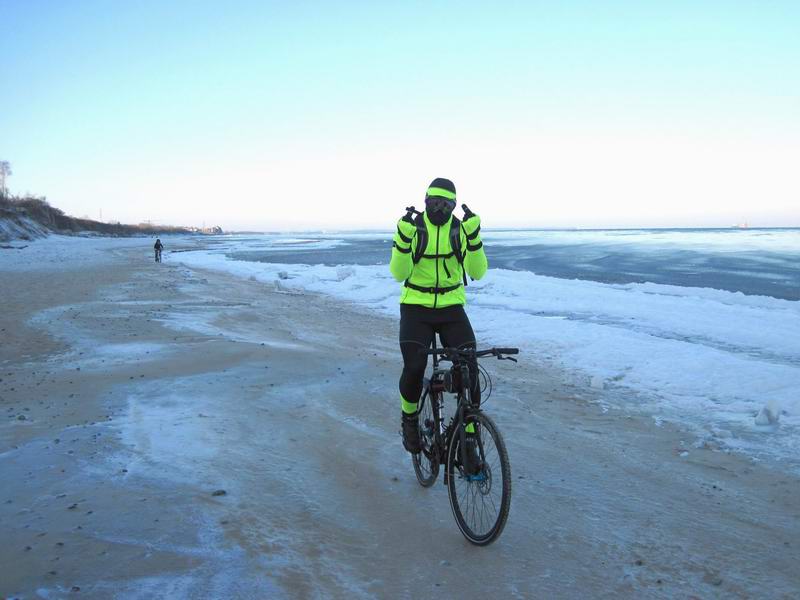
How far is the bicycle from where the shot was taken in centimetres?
355

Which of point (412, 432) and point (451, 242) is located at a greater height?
point (451, 242)

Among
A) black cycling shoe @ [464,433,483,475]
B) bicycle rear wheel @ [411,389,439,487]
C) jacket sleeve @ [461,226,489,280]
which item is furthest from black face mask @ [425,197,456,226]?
black cycling shoe @ [464,433,483,475]

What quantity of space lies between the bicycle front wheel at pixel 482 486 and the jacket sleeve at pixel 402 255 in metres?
1.09

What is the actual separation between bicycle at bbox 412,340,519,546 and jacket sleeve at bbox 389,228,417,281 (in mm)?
565

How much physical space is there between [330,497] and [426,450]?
0.77 meters

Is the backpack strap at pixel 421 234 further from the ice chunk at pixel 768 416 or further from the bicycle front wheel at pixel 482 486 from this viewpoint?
the ice chunk at pixel 768 416

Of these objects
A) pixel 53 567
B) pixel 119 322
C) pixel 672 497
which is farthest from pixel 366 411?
pixel 119 322

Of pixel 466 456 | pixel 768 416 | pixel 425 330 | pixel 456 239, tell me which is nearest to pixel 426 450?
pixel 466 456

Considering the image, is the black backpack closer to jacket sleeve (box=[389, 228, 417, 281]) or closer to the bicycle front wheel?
jacket sleeve (box=[389, 228, 417, 281])

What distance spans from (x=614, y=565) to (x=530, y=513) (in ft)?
2.50

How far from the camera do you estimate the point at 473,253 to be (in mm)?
4168

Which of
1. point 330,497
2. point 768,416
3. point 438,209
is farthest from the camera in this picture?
point 768,416

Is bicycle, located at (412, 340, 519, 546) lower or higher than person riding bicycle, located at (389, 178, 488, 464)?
lower

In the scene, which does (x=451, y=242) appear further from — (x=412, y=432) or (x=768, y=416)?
(x=768, y=416)
